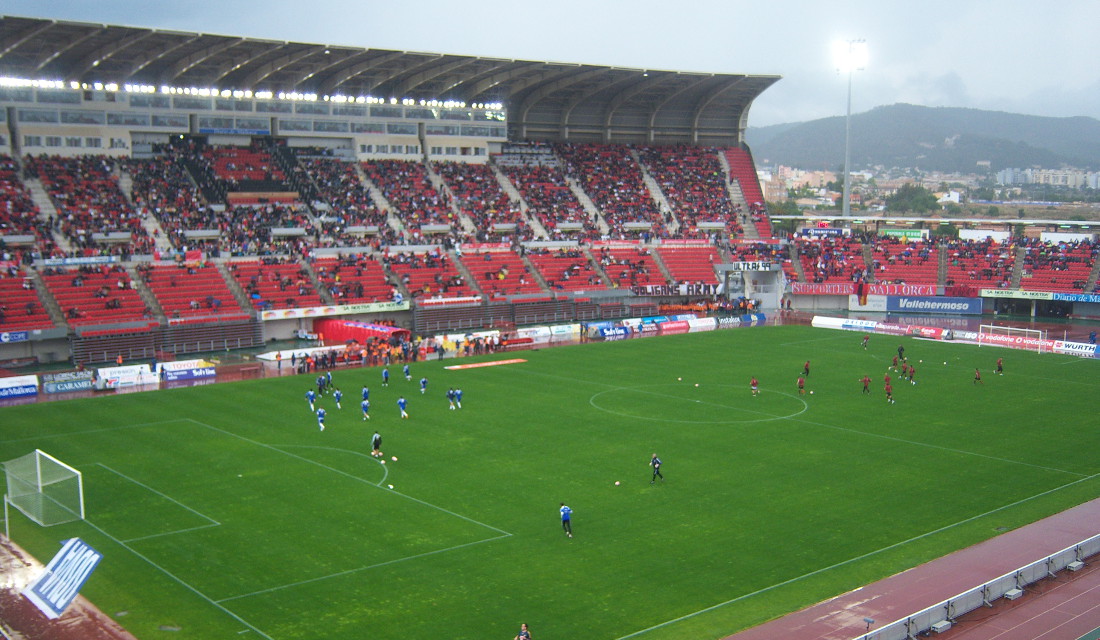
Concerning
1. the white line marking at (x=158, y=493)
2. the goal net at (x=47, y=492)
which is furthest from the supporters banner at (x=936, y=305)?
the goal net at (x=47, y=492)

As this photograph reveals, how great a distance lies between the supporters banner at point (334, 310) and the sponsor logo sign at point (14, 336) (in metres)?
12.6

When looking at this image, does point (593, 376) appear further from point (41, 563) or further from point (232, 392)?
point (41, 563)

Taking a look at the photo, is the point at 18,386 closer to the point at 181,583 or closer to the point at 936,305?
the point at 181,583

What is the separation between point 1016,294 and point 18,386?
66483mm

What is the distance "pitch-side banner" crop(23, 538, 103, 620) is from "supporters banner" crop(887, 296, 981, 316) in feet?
224

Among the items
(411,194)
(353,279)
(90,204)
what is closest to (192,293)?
(353,279)

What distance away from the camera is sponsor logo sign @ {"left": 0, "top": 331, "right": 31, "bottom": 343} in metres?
50.4

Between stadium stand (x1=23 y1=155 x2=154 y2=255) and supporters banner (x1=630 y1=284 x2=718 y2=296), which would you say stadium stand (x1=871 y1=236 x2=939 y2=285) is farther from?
stadium stand (x1=23 y1=155 x2=154 y2=255)

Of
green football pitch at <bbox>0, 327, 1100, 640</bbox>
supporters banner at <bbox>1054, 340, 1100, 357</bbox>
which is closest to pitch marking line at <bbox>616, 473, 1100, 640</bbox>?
green football pitch at <bbox>0, 327, 1100, 640</bbox>

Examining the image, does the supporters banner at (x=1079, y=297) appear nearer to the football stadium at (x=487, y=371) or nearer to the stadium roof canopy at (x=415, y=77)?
the football stadium at (x=487, y=371)

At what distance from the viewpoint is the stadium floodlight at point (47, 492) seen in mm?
26531

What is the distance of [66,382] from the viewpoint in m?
45.1

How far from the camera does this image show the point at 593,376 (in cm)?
4859

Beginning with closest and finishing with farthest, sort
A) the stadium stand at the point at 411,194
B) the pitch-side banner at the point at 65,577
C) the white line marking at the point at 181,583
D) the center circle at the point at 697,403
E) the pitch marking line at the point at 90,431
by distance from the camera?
1. the pitch-side banner at the point at 65,577
2. the white line marking at the point at 181,583
3. the pitch marking line at the point at 90,431
4. the center circle at the point at 697,403
5. the stadium stand at the point at 411,194
